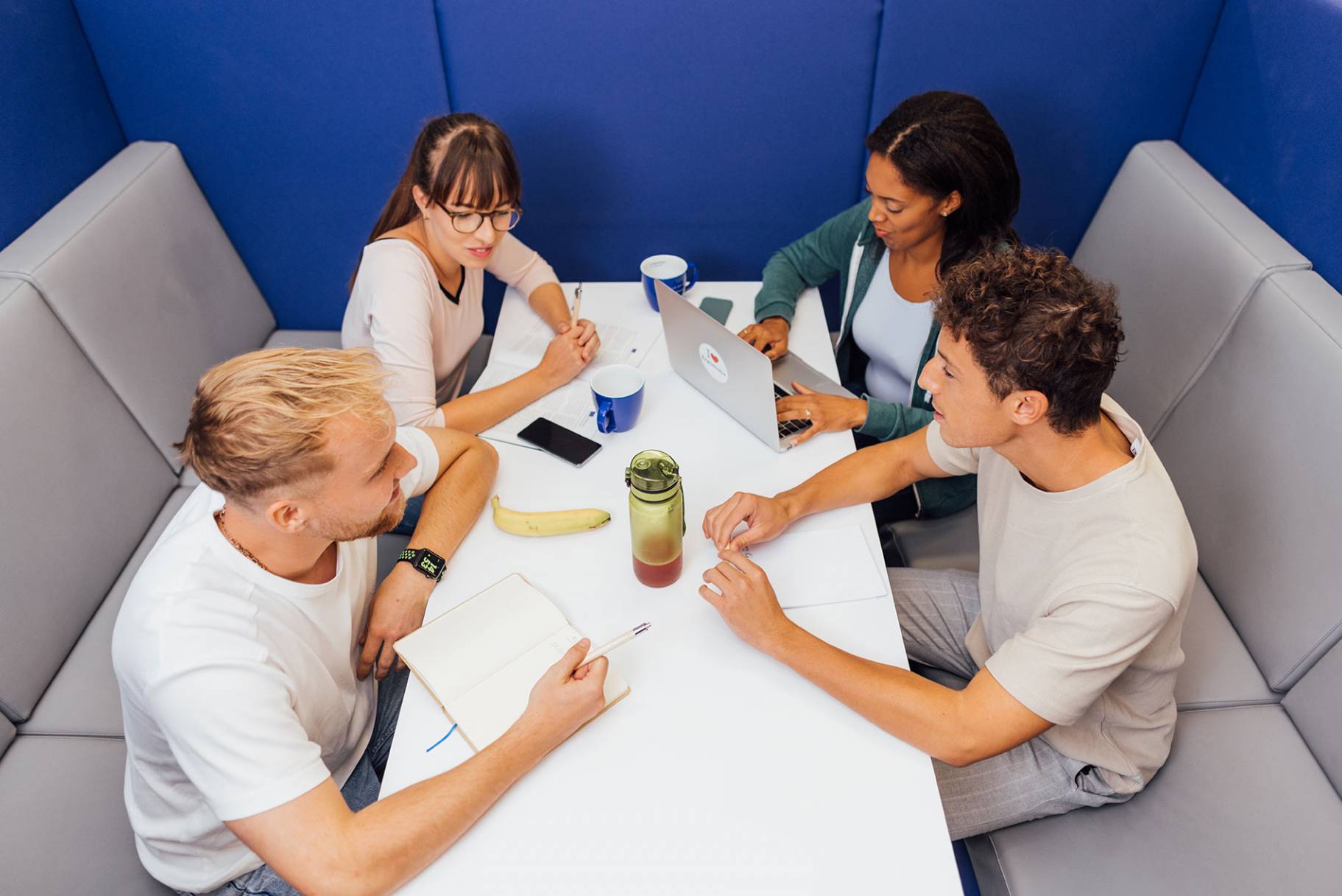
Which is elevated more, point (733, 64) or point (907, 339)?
point (733, 64)

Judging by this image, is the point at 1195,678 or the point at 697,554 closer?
the point at 697,554

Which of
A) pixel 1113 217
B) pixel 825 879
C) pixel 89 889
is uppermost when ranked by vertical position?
pixel 1113 217

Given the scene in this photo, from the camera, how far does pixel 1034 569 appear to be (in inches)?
46.5

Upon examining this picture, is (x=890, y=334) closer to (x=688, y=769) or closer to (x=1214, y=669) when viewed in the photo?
(x=1214, y=669)

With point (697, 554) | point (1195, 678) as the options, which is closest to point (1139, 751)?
point (1195, 678)

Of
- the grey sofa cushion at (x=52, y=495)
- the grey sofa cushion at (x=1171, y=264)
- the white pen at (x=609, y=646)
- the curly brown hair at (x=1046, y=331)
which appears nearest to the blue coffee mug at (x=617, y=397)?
the white pen at (x=609, y=646)

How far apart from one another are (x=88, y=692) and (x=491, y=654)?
2.80 feet

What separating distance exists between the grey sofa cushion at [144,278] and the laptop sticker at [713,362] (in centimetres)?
124

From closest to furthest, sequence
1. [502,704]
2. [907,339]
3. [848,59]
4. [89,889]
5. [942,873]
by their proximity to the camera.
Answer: [942,873] → [502,704] → [89,889] → [907,339] → [848,59]

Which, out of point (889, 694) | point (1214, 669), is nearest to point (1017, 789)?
point (889, 694)

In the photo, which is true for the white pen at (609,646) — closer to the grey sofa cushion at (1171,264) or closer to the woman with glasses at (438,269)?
the woman with glasses at (438,269)

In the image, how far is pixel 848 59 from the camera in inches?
74.7

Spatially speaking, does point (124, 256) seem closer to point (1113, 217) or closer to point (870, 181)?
point (870, 181)

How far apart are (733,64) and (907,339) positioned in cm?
78
